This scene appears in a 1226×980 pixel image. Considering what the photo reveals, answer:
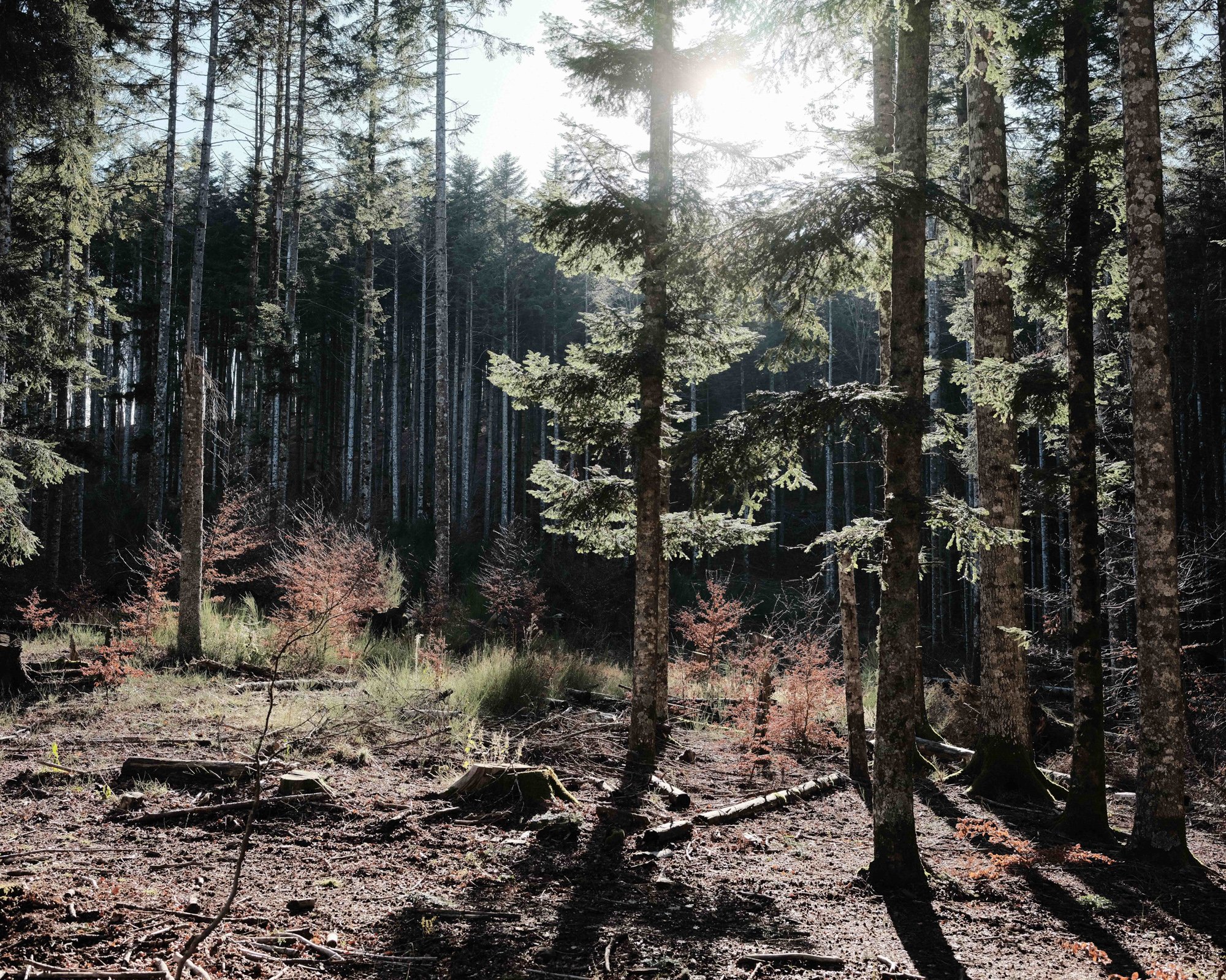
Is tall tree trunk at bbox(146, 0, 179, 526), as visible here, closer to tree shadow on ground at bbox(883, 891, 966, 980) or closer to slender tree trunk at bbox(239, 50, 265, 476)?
slender tree trunk at bbox(239, 50, 265, 476)

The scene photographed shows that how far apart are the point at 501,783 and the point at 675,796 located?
1.61m

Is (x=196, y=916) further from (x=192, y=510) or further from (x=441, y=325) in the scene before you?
(x=441, y=325)

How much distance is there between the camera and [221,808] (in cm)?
523

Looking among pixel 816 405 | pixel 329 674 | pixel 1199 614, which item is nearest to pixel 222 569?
pixel 329 674

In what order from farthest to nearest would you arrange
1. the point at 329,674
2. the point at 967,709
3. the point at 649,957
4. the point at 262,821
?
the point at 329,674 < the point at 967,709 < the point at 262,821 < the point at 649,957

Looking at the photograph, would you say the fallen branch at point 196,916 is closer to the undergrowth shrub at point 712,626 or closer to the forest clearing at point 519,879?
the forest clearing at point 519,879

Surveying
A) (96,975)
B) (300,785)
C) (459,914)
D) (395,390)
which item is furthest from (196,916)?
(395,390)

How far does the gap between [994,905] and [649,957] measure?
98.4 inches

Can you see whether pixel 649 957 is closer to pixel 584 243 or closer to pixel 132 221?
pixel 584 243

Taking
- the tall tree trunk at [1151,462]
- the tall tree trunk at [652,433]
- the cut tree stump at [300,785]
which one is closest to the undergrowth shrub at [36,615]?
the cut tree stump at [300,785]

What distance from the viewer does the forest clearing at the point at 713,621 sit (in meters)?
4.10

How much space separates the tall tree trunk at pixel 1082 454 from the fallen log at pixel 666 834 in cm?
341

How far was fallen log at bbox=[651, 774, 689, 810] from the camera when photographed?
6.53 meters

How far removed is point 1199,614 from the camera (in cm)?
1461
